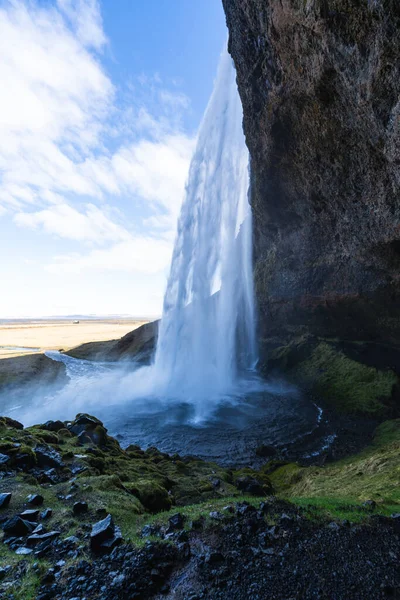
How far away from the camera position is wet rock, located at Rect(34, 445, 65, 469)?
11.0 m

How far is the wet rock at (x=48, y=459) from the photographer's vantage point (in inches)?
432

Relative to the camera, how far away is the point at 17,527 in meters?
6.81

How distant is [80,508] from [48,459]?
13.8 feet

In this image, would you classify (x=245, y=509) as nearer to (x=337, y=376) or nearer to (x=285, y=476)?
(x=285, y=476)

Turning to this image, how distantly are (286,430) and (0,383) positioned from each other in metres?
29.2

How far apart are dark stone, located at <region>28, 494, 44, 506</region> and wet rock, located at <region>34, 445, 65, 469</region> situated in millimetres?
2931

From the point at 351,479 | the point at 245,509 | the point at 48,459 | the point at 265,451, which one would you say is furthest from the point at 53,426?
the point at 351,479

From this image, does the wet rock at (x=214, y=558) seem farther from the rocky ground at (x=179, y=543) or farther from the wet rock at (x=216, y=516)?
the wet rock at (x=216, y=516)

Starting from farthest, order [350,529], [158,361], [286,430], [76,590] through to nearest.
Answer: [158,361] → [286,430] → [350,529] → [76,590]

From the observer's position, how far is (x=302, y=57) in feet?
57.7

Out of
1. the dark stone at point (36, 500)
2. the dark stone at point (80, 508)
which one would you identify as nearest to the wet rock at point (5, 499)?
the dark stone at point (36, 500)

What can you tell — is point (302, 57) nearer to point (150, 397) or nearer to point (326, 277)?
point (326, 277)

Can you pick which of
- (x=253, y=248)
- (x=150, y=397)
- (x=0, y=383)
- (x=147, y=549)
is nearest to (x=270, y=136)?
(x=253, y=248)

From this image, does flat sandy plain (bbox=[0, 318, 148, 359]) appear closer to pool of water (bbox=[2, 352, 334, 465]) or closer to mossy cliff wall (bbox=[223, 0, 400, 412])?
pool of water (bbox=[2, 352, 334, 465])
